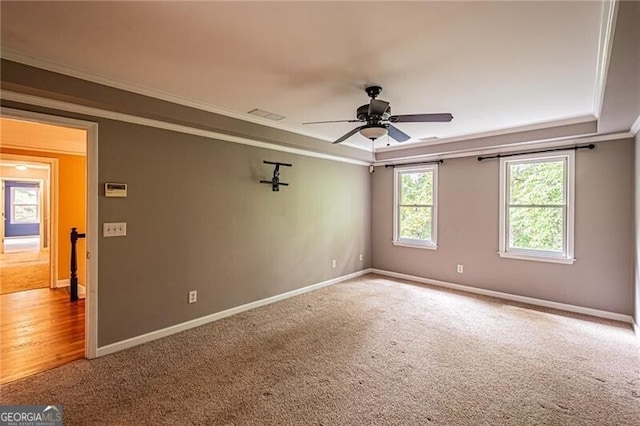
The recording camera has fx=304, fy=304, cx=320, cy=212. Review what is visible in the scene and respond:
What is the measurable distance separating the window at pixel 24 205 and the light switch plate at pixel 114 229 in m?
11.2

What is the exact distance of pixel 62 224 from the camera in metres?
5.34

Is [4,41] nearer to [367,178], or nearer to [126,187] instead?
[126,187]

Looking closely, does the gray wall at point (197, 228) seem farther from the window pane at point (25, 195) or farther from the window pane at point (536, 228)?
the window pane at point (25, 195)

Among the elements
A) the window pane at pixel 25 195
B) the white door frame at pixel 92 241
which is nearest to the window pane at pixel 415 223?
the white door frame at pixel 92 241

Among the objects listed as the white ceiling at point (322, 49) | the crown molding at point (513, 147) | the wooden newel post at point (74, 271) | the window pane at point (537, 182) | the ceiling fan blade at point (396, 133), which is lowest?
the wooden newel post at point (74, 271)

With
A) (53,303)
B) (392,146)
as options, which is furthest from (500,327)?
(53,303)

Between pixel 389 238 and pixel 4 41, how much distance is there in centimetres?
568

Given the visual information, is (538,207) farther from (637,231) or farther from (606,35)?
(606,35)

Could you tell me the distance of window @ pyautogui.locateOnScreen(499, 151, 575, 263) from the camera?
423cm

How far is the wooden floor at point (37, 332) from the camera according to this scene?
2.76m

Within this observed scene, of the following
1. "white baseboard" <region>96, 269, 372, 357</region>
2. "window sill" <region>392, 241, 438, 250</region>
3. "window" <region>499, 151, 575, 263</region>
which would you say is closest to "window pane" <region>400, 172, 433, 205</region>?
"window sill" <region>392, 241, 438, 250</region>
